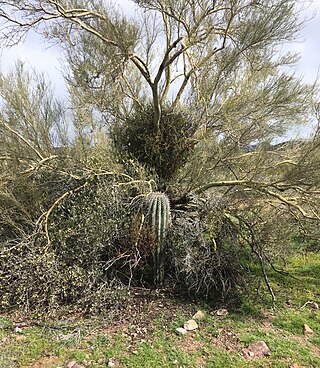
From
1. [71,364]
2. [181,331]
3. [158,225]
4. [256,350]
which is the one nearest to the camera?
[71,364]

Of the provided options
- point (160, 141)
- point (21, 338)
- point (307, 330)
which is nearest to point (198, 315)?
point (307, 330)

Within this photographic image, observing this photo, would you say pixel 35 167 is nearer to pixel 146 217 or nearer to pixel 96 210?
pixel 96 210

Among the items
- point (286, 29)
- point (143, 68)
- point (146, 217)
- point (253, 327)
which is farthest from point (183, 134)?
point (253, 327)

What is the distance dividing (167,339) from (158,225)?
1501mm

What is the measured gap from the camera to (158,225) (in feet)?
15.4

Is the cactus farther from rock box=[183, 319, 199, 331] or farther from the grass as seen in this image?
rock box=[183, 319, 199, 331]

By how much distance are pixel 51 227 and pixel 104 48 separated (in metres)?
2.80

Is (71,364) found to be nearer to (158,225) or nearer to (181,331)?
(181,331)

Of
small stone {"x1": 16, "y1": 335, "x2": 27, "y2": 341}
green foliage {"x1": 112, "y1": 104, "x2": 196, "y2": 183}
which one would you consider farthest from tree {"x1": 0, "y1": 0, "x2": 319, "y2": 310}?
small stone {"x1": 16, "y1": 335, "x2": 27, "y2": 341}

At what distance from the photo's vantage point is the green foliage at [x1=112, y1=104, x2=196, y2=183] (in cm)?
570

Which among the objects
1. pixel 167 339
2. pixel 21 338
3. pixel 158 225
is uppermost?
pixel 158 225

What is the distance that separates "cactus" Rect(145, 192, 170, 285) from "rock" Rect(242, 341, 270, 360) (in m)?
1.61

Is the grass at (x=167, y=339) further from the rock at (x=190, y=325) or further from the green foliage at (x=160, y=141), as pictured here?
the green foliage at (x=160, y=141)

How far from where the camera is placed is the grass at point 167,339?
10.5 ft
